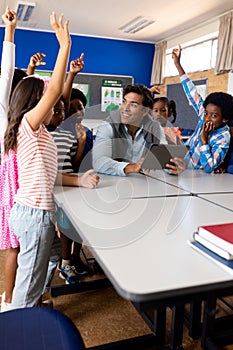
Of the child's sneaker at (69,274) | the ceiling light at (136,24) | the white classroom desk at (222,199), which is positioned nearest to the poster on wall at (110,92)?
the ceiling light at (136,24)

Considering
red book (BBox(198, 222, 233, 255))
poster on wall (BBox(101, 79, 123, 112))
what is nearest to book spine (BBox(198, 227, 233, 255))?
red book (BBox(198, 222, 233, 255))

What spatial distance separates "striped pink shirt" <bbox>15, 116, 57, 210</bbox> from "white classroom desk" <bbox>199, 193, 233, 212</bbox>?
0.68 meters

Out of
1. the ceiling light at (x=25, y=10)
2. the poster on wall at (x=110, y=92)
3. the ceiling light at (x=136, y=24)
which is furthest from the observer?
the poster on wall at (x=110, y=92)

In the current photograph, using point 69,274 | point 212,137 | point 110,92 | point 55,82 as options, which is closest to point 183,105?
point 110,92

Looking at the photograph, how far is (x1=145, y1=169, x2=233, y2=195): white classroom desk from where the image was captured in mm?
1721

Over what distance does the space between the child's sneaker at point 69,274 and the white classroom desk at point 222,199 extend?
103cm

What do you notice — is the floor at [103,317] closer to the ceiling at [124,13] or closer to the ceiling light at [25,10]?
the ceiling at [124,13]

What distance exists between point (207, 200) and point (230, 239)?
2.02ft

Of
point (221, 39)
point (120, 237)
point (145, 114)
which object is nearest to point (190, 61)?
point (221, 39)

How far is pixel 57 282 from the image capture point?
2221 mm

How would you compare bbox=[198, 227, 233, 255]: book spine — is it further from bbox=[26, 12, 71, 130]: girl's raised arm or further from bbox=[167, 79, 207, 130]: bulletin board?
bbox=[167, 79, 207, 130]: bulletin board

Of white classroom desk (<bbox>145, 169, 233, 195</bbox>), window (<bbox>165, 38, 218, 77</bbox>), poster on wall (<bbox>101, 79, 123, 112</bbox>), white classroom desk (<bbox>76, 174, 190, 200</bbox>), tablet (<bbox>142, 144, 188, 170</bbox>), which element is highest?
window (<bbox>165, 38, 218, 77</bbox>)

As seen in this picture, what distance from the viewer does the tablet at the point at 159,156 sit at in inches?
84.0

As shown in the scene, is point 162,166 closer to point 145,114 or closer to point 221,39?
A: point 145,114
